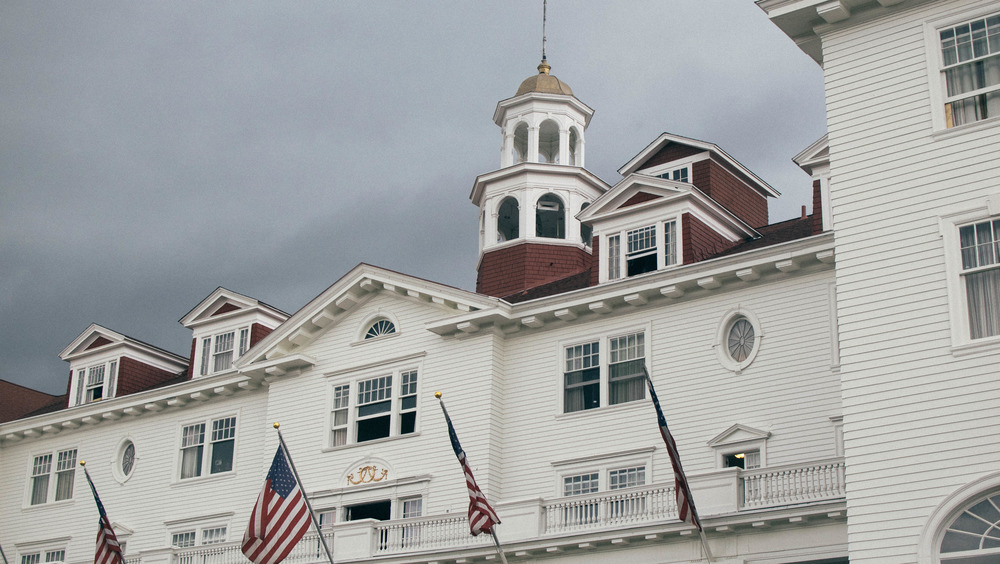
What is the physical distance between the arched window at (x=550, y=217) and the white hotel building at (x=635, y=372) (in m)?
0.10

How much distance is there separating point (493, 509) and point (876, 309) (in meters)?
12.3

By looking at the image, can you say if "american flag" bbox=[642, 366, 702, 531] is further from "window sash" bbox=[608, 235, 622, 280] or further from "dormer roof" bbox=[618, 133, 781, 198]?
"dormer roof" bbox=[618, 133, 781, 198]

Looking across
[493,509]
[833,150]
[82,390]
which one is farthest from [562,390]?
[82,390]

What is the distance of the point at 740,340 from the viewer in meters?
31.4

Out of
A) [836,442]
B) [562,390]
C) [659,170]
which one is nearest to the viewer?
[836,442]

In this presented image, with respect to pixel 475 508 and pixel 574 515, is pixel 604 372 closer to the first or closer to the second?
pixel 574 515

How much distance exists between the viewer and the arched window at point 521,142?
44625mm

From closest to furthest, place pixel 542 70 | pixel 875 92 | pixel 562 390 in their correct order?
pixel 875 92 → pixel 562 390 → pixel 542 70

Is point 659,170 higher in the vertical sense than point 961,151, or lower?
higher

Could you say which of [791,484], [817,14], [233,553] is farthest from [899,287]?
[233,553]

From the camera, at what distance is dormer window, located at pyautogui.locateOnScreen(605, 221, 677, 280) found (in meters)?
33.7

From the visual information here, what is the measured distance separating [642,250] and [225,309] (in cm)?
1562

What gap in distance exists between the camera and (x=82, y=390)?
4531 cm

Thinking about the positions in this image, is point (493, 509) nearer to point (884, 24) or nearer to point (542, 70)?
point (884, 24)
